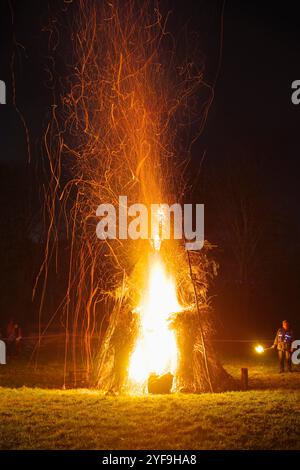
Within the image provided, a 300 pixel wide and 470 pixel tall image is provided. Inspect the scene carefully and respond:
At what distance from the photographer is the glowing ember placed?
14484 millimetres

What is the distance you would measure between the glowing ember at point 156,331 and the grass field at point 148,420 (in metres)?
1.45

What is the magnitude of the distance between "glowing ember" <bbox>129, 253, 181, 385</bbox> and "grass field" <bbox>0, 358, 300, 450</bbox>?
145 centimetres

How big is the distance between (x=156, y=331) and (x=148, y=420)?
4.77 meters

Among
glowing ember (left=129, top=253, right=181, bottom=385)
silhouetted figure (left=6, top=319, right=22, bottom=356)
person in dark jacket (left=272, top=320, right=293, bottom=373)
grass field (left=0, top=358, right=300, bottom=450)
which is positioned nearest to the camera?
grass field (left=0, top=358, right=300, bottom=450)

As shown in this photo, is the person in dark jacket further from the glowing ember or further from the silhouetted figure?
the silhouetted figure

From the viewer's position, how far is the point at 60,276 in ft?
129

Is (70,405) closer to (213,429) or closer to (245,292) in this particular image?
(213,429)

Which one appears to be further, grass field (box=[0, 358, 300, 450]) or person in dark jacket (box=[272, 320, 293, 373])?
person in dark jacket (box=[272, 320, 293, 373])

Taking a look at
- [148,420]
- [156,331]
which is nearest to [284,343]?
[156,331]

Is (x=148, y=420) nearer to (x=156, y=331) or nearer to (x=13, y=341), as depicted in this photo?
(x=156, y=331)

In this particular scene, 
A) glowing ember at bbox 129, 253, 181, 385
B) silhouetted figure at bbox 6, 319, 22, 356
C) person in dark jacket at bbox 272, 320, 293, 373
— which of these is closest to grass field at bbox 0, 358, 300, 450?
glowing ember at bbox 129, 253, 181, 385

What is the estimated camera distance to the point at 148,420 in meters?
10.0
